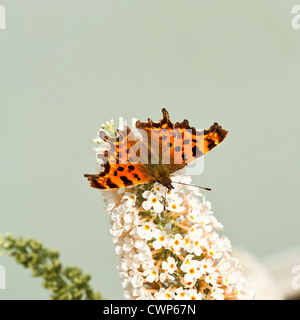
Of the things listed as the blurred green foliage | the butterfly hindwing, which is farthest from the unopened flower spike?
the blurred green foliage

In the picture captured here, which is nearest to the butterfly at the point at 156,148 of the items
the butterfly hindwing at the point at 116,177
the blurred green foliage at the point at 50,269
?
the butterfly hindwing at the point at 116,177

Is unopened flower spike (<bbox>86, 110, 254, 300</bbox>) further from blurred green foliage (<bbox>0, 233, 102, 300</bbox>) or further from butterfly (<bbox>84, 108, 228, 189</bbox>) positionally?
blurred green foliage (<bbox>0, 233, 102, 300</bbox>)

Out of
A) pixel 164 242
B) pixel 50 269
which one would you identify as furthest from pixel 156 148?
pixel 50 269

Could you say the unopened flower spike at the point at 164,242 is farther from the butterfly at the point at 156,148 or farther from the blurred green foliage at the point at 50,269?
the blurred green foliage at the point at 50,269

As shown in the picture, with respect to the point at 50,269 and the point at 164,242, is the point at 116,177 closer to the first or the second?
the point at 164,242

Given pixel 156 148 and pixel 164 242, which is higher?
pixel 156 148
